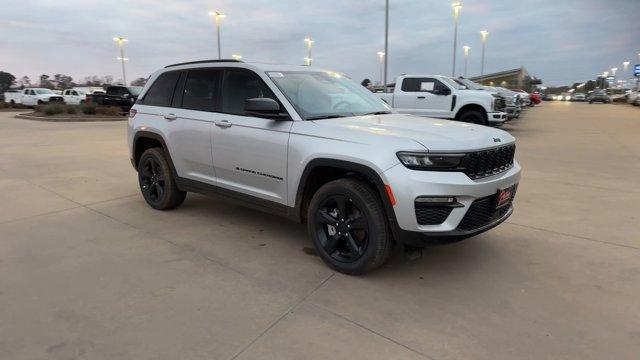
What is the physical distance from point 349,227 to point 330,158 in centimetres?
60

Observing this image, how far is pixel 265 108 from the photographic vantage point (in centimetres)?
408

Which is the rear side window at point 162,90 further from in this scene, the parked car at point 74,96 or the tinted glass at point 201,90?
the parked car at point 74,96

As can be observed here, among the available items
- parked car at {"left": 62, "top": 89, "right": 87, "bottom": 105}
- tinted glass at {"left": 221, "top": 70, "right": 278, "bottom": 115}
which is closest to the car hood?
tinted glass at {"left": 221, "top": 70, "right": 278, "bottom": 115}

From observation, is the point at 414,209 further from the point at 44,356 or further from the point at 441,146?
the point at 44,356

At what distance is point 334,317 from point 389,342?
47 centimetres

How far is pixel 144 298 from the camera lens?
11.5 feet

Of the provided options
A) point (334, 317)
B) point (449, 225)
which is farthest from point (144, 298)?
point (449, 225)

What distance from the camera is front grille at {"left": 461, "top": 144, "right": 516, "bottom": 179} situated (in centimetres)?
359

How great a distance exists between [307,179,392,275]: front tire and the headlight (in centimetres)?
42

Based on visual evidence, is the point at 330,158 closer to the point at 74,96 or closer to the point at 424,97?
the point at 424,97

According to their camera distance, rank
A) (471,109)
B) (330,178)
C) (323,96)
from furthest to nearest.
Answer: (471,109) < (323,96) < (330,178)

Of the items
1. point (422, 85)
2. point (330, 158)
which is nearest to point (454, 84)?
point (422, 85)

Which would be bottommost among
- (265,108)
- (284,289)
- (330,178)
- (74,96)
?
(284,289)

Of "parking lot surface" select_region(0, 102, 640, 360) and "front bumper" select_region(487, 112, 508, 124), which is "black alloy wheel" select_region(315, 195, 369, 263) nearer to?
"parking lot surface" select_region(0, 102, 640, 360)
